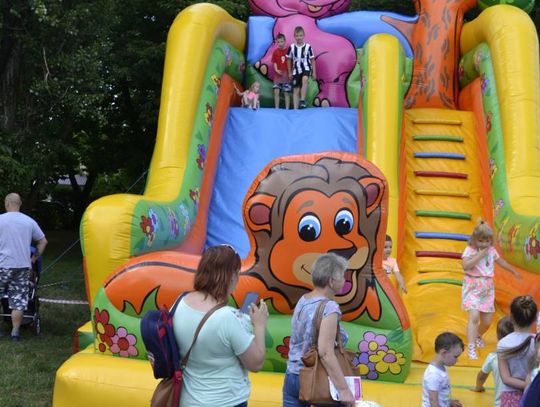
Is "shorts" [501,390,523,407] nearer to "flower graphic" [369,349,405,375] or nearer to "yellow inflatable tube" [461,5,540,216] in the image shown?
"flower graphic" [369,349,405,375]

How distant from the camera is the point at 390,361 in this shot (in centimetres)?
448

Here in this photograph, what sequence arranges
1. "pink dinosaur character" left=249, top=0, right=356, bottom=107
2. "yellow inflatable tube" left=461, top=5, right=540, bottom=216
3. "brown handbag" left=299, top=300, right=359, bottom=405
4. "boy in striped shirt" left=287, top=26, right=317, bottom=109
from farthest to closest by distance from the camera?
1. "pink dinosaur character" left=249, top=0, right=356, bottom=107
2. "boy in striped shirt" left=287, top=26, right=317, bottom=109
3. "yellow inflatable tube" left=461, top=5, right=540, bottom=216
4. "brown handbag" left=299, top=300, right=359, bottom=405

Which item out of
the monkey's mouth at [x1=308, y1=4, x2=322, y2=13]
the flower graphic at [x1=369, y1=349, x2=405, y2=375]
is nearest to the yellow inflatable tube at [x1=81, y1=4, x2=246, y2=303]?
the monkey's mouth at [x1=308, y1=4, x2=322, y2=13]

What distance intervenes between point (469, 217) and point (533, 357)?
11.4ft

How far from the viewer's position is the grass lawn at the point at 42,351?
16.8 feet

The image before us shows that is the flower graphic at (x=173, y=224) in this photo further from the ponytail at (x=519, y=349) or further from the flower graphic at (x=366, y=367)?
the ponytail at (x=519, y=349)

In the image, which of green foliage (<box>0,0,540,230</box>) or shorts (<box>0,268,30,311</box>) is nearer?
shorts (<box>0,268,30,311</box>)

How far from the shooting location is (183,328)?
2.64 meters

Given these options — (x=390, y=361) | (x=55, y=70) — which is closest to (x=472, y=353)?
(x=390, y=361)

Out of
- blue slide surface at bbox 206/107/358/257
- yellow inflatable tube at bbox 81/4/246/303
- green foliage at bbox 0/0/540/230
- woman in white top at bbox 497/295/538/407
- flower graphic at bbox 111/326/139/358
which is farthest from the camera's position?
green foliage at bbox 0/0/540/230

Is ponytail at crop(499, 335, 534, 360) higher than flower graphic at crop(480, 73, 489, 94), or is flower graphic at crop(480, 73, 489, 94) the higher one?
flower graphic at crop(480, 73, 489, 94)

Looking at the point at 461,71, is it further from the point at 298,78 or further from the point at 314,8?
the point at 314,8

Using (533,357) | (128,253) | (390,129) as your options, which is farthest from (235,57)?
(533,357)

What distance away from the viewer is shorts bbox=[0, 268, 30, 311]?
6.40m
